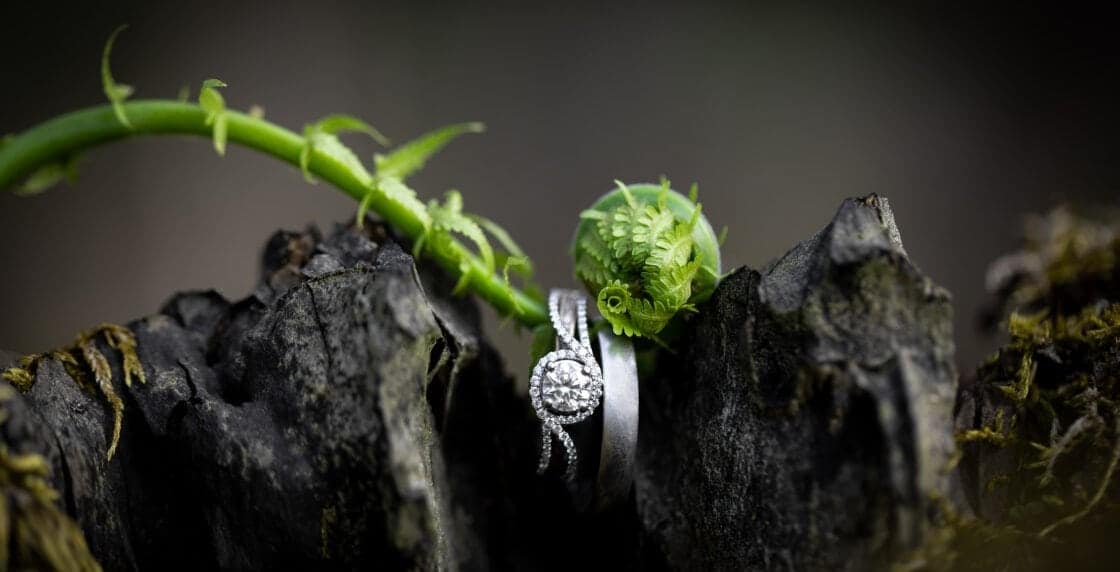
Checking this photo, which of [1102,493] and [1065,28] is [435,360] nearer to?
[1102,493]

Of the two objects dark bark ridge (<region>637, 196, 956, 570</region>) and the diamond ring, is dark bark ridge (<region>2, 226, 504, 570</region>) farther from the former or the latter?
dark bark ridge (<region>637, 196, 956, 570</region>)

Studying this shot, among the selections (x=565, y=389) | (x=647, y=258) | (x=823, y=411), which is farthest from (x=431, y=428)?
(x=823, y=411)

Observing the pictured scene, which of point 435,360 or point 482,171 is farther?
point 482,171

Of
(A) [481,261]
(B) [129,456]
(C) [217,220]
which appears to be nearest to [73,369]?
(B) [129,456]

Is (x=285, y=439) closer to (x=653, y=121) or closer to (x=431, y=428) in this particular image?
(x=431, y=428)

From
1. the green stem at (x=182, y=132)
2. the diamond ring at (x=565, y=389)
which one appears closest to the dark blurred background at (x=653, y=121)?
the green stem at (x=182, y=132)
